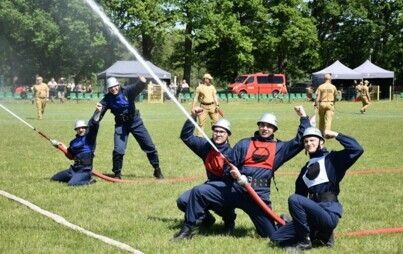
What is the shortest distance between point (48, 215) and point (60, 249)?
1758mm

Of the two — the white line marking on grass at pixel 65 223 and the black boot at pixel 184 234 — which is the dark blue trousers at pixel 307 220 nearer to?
the black boot at pixel 184 234

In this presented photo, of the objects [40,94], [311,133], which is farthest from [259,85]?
[311,133]

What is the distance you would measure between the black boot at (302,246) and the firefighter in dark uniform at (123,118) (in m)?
5.22

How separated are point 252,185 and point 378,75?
156ft

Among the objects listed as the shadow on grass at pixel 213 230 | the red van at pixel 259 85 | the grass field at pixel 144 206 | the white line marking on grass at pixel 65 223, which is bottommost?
the shadow on grass at pixel 213 230

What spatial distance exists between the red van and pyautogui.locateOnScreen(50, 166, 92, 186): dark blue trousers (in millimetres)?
43766

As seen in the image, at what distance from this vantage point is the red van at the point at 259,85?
54938 mm

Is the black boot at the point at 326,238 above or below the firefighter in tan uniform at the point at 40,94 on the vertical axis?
below

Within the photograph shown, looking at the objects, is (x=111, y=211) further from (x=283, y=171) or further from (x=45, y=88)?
(x=45, y=88)

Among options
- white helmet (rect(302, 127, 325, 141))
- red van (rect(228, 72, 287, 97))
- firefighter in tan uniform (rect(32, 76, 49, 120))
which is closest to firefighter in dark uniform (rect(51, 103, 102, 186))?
white helmet (rect(302, 127, 325, 141))

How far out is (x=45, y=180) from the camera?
11.2 meters

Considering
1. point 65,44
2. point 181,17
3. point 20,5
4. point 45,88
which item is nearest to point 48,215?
point 45,88

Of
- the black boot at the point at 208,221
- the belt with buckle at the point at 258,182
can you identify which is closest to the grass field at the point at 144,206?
the black boot at the point at 208,221

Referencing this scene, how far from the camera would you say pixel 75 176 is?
1080 cm
